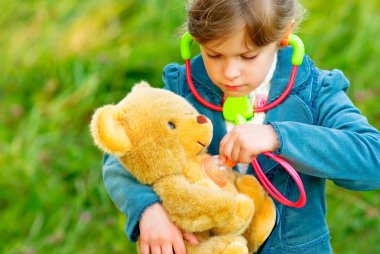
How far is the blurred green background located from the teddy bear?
1.40 metres

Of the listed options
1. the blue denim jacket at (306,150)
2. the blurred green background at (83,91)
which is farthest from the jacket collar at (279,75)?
the blurred green background at (83,91)

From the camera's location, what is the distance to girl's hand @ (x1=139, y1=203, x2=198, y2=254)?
190 centimetres

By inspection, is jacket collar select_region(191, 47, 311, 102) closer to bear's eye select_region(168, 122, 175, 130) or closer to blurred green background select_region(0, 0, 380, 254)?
bear's eye select_region(168, 122, 175, 130)

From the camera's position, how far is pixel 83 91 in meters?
3.75

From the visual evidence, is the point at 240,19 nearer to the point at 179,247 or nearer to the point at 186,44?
the point at 186,44

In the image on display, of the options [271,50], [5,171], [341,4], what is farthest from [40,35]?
[271,50]

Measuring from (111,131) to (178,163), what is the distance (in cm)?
19

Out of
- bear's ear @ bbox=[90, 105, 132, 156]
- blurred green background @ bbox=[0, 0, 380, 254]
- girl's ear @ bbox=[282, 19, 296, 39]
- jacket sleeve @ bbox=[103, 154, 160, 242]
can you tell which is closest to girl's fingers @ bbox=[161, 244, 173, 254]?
jacket sleeve @ bbox=[103, 154, 160, 242]

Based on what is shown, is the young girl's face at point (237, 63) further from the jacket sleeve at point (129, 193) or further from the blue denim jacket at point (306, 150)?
the jacket sleeve at point (129, 193)

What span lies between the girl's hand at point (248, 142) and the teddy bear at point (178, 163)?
0.07 metres

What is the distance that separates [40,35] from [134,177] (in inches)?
91.6

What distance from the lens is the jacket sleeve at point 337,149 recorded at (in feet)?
5.98

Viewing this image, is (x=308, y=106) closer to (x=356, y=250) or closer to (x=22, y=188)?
(x=356, y=250)

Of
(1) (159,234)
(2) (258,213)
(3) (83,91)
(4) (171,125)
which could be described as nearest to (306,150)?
(2) (258,213)
